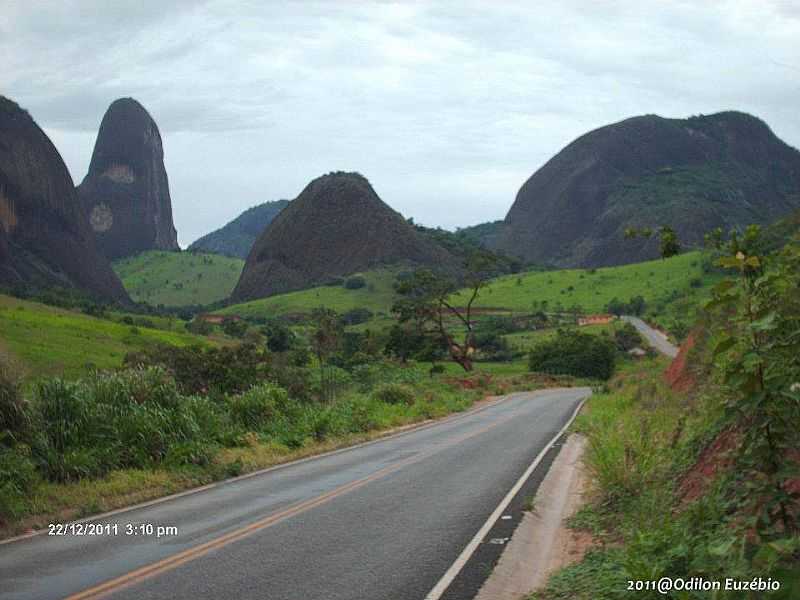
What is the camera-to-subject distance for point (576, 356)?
6850 cm

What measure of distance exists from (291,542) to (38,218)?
139785 mm

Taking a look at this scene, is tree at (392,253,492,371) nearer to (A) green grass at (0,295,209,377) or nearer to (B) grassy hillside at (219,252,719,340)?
(A) green grass at (0,295,209,377)

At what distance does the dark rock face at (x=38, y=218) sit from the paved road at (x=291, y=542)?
114559mm

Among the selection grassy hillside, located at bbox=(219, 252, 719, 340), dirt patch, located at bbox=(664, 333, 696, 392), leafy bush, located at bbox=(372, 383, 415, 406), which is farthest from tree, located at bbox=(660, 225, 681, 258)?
grassy hillside, located at bbox=(219, 252, 719, 340)

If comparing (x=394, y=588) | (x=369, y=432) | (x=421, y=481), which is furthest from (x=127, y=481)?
(x=369, y=432)

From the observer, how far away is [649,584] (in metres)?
6.21

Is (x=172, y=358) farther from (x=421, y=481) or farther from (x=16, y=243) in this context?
(x=16, y=243)

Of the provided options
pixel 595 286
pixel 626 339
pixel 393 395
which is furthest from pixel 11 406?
pixel 595 286

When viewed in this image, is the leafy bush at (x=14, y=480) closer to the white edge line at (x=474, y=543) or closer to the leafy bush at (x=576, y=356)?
the white edge line at (x=474, y=543)

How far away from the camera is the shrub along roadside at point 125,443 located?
1203cm

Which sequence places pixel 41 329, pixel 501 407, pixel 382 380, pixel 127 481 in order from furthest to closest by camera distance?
pixel 41 329
pixel 382 380
pixel 501 407
pixel 127 481

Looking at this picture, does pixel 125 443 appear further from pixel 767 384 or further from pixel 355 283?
pixel 355 283

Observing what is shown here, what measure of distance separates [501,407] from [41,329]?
115 ft

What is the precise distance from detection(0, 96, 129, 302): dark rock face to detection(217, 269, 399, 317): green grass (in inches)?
1027
